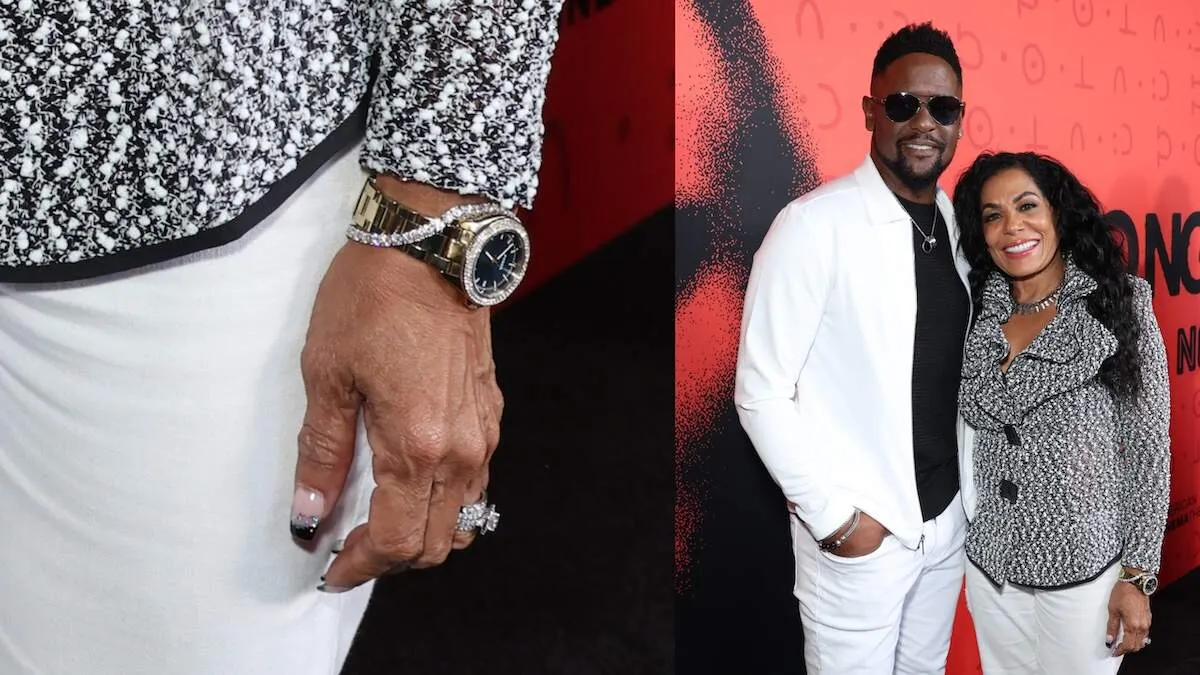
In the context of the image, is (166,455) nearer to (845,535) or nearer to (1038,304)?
(845,535)

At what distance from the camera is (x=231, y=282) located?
64cm

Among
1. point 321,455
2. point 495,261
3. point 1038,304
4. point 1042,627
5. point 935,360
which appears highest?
point 495,261

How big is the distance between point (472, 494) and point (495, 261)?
0.15 m

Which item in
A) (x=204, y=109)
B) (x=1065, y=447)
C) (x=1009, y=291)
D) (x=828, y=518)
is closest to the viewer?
(x=204, y=109)

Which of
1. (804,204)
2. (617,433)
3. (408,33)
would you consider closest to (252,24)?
(408,33)

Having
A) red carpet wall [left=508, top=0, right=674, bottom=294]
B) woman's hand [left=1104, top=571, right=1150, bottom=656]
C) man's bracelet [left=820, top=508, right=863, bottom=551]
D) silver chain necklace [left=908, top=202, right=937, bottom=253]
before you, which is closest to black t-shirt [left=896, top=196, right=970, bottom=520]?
silver chain necklace [left=908, top=202, right=937, bottom=253]

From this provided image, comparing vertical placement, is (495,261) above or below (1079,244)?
above

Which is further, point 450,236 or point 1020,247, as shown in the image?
point 1020,247

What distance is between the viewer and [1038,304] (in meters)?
2.12

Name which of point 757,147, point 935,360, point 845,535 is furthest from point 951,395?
point 757,147

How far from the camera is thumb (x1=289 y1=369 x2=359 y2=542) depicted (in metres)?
0.63

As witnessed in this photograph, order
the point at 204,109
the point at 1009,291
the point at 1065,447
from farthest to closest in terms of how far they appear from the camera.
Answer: the point at 1009,291 < the point at 1065,447 < the point at 204,109

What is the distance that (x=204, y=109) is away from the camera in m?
0.61

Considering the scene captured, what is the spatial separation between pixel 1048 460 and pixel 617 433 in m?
1.15
